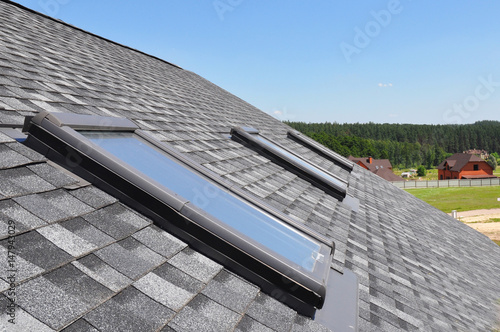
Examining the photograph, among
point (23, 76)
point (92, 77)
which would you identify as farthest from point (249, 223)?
point (92, 77)

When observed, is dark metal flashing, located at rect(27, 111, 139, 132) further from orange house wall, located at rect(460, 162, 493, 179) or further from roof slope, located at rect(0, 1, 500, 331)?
orange house wall, located at rect(460, 162, 493, 179)

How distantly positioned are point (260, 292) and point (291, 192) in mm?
3362

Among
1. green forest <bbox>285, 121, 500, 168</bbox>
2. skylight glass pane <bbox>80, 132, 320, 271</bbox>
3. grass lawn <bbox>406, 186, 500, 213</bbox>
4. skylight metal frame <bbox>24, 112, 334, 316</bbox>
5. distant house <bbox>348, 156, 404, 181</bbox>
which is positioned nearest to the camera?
skylight metal frame <bbox>24, 112, 334, 316</bbox>

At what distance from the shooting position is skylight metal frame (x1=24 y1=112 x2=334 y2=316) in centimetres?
263

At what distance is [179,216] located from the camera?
2.75 metres

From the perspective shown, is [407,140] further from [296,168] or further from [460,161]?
[296,168]

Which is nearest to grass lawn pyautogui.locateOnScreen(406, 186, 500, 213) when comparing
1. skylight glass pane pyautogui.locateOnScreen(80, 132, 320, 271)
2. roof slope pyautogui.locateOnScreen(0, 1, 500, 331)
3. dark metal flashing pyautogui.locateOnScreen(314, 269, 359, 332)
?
roof slope pyautogui.locateOnScreen(0, 1, 500, 331)

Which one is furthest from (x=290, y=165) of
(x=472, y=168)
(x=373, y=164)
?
(x=373, y=164)

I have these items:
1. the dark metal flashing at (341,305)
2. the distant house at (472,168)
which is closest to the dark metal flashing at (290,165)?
the dark metal flashing at (341,305)

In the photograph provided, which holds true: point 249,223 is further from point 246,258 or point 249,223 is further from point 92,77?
point 92,77

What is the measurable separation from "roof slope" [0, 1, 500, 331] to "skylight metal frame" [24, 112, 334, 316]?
91mm

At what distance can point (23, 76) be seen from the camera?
4.43 meters

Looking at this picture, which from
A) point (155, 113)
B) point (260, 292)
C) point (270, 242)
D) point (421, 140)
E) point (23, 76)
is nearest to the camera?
point (260, 292)

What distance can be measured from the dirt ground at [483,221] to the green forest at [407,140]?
76.0 m
